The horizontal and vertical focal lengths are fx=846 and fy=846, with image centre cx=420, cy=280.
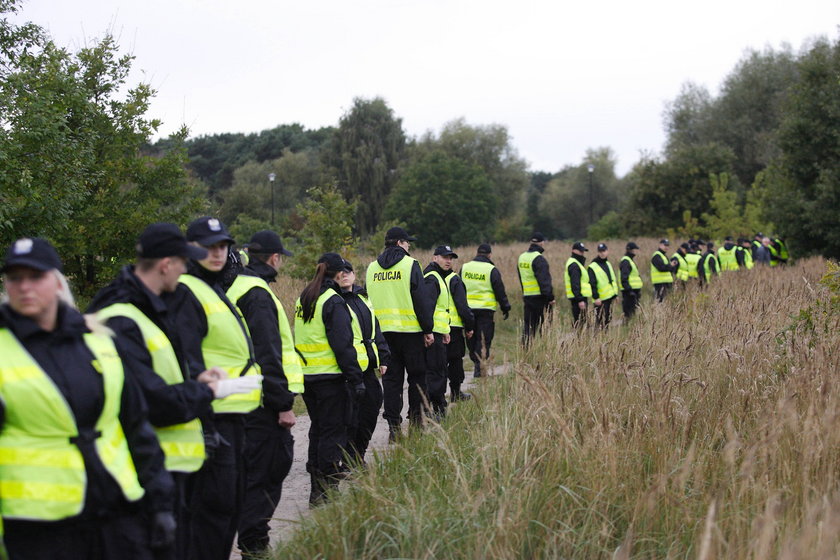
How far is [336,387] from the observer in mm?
6602

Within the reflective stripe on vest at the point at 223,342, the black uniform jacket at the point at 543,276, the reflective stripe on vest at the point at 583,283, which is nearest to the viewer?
the reflective stripe on vest at the point at 223,342

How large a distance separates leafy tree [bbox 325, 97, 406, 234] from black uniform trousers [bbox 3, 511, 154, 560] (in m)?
52.8

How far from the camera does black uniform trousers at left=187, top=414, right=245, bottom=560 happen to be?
4090 mm

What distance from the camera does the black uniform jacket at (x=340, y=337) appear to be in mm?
6441

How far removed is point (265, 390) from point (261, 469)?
1.81 ft

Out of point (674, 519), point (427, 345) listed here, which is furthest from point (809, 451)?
point (427, 345)

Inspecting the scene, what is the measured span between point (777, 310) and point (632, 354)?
95.9 inches

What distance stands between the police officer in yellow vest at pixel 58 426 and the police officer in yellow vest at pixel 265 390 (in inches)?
67.8

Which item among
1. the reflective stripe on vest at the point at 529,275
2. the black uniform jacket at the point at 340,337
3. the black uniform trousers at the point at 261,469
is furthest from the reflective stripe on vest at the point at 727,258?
the black uniform trousers at the point at 261,469

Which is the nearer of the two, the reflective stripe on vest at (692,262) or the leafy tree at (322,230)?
the leafy tree at (322,230)

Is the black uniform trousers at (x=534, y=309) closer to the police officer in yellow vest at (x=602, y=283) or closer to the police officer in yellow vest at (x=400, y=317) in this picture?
the police officer in yellow vest at (x=602, y=283)

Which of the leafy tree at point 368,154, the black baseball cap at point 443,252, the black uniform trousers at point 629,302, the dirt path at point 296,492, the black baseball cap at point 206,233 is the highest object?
the leafy tree at point 368,154

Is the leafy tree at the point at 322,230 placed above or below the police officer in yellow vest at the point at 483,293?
above

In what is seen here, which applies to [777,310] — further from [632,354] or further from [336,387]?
[336,387]
